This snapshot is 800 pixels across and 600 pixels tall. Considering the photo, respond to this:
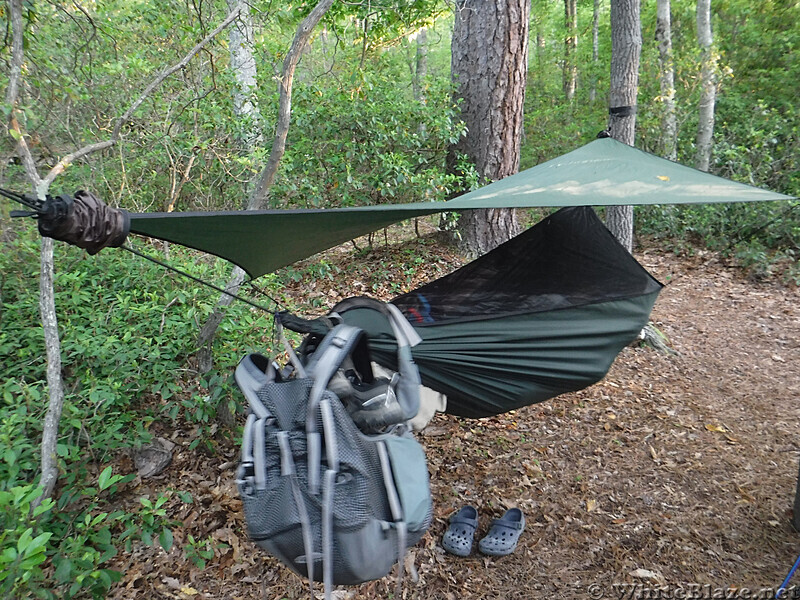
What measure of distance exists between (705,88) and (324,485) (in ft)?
17.1

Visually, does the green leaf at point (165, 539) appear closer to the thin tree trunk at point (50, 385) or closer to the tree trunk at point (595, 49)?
the thin tree trunk at point (50, 385)

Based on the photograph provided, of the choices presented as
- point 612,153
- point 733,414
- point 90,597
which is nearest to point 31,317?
point 90,597

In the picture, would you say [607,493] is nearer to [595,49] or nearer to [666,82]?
[666,82]

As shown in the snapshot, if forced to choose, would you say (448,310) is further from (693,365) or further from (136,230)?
(693,365)

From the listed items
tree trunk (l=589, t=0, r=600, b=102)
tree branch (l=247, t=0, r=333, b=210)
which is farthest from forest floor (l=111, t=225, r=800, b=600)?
tree trunk (l=589, t=0, r=600, b=102)

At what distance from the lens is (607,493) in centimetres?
203

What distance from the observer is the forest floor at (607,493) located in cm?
163

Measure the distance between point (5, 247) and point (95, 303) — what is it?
1.30 feet

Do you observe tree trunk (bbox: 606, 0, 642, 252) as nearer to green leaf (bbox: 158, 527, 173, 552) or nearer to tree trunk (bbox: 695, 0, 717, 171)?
tree trunk (bbox: 695, 0, 717, 171)

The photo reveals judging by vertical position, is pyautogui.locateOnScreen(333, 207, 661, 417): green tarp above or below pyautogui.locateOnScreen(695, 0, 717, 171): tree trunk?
below

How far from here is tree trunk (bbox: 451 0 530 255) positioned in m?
3.20

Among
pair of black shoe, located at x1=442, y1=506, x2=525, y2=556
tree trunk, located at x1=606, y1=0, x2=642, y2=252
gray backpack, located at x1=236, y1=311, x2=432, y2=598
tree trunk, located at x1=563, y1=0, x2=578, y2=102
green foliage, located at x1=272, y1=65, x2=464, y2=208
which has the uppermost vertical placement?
tree trunk, located at x1=563, y1=0, x2=578, y2=102

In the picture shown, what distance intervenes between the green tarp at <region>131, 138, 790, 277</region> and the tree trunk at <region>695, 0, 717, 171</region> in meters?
3.70

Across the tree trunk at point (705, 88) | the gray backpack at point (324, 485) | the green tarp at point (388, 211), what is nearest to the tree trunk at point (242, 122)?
the green tarp at point (388, 211)
